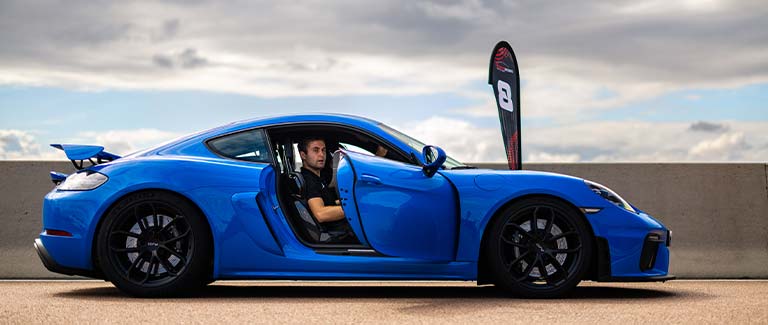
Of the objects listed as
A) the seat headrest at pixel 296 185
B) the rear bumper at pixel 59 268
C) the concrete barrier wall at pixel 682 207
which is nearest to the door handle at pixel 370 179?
the seat headrest at pixel 296 185

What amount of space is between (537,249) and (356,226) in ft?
4.23

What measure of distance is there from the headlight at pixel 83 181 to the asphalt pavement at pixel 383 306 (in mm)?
819

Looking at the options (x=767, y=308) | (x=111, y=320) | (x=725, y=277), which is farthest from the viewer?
(x=725, y=277)

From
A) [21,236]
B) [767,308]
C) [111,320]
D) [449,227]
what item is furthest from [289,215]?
Answer: [21,236]

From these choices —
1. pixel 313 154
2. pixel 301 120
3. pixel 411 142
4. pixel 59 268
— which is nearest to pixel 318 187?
pixel 313 154

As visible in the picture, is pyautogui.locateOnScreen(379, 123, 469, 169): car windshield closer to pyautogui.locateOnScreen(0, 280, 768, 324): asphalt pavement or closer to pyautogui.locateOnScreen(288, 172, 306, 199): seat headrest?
pyautogui.locateOnScreen(288, 172, 306, 199): seat headrest

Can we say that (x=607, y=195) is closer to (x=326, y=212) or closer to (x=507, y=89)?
(x=326, y=212)

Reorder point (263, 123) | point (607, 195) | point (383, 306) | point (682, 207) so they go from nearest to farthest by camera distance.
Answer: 1. point (383, 306)
2. point (607, 195)
3. point (263, 123)
4. point (682, 207)

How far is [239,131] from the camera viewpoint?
24.1ft

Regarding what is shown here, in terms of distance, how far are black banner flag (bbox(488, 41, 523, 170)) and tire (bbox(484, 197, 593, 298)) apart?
494 cm

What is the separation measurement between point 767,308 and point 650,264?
0.87 meters

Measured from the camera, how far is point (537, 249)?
6.83 metres

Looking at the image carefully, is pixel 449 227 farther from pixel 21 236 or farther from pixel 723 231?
pixel 21 236

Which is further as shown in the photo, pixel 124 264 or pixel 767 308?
pixel 124 264
